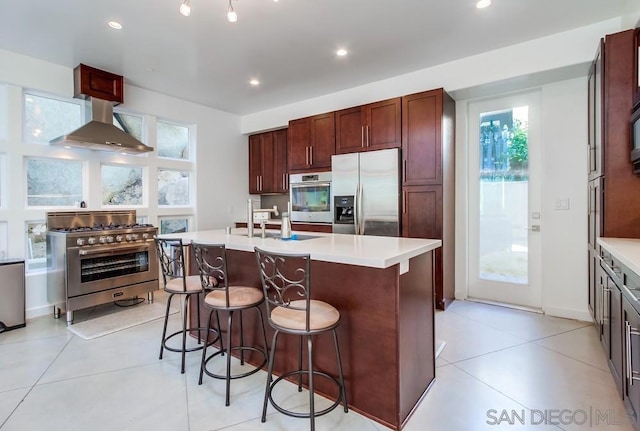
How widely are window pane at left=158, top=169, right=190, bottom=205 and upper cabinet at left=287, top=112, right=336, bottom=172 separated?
1748 millimetres

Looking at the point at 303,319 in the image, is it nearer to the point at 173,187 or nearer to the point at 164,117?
the point at 173,187

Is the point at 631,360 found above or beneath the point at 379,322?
beneath

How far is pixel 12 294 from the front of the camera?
3.19 metres

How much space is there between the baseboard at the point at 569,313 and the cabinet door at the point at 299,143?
3461 millimetres

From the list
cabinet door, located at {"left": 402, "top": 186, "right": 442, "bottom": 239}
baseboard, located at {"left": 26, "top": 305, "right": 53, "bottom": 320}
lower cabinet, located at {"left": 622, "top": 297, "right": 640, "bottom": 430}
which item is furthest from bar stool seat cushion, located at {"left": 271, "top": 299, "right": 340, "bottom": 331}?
baseboard, located at {"left": 26, "top": 305, "right": 53, "bottom": 320}

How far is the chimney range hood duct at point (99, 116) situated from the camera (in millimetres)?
3570

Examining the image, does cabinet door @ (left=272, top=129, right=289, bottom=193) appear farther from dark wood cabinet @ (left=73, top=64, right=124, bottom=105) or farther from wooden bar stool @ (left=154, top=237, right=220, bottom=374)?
wooden bar stool @ (left=154, top=237, right=220, bottom=374)

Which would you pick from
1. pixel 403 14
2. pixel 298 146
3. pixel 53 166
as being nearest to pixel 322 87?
pixel 298 146

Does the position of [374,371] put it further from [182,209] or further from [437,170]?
[182,209]

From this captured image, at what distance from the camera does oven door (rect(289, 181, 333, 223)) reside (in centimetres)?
446

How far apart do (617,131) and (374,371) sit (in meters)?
2.52

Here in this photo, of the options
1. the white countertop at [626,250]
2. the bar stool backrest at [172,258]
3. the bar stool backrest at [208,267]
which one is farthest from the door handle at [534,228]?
the bar stool backrest at [172,258]

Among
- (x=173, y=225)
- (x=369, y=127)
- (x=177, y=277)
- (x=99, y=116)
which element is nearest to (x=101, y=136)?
(x=99, y=116)

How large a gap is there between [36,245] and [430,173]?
4591 mm
